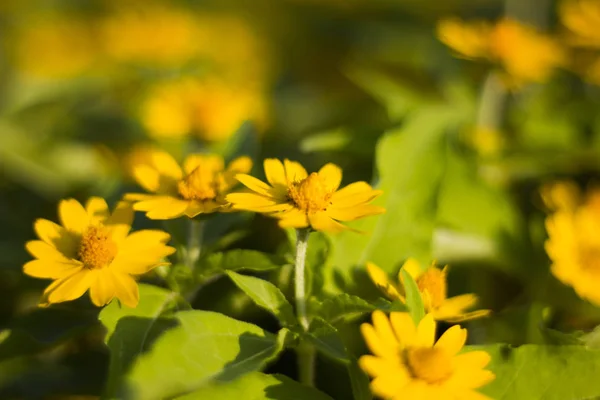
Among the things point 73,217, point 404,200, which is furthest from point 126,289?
point 404,200

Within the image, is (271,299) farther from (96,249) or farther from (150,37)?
(150,37)

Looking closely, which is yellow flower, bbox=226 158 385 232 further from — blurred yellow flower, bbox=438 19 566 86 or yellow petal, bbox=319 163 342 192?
blurred yellow flower, bbox=438 19 566 86

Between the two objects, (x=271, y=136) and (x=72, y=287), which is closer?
(x=72, y=287)

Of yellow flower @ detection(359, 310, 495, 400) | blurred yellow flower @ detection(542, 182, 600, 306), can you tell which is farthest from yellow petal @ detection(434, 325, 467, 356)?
blurred yellow flower @ detection(542, 182, 600, 306)

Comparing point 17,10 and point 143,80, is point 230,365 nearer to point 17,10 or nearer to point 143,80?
point 143,80

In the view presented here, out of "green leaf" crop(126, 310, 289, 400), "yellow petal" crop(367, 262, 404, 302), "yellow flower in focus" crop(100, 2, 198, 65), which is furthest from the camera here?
"yellow flower in focus" crop(100, 2, 198, 65)

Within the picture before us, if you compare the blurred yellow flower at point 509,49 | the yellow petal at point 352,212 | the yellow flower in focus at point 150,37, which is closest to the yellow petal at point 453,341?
the yellow petal at point 352,212
